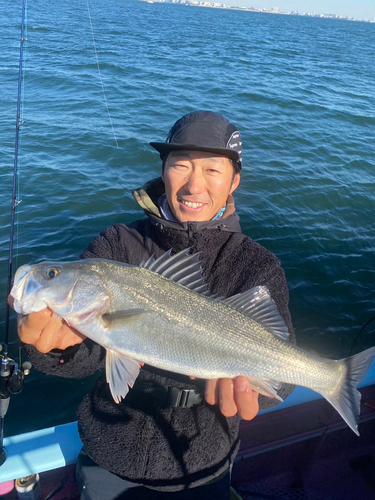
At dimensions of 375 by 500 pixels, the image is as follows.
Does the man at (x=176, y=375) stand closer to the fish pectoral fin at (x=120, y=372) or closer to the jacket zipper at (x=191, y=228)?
the jacket zipper at (x=191, y=228)

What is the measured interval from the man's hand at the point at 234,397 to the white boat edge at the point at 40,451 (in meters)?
1.69

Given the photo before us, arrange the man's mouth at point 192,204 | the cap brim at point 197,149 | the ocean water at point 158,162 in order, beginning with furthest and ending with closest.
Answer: the ocean water at point 158,162 < the man's mouth at point 192,204 < the cap brim at point 197,149

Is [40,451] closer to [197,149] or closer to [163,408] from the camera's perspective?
[163,408]

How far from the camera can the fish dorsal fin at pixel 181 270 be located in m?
2.85

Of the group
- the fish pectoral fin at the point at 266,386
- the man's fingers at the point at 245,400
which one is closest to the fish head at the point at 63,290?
the man's fingers at the point at 245,400

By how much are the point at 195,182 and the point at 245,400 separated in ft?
6.02

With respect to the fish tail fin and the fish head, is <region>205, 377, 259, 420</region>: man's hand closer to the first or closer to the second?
the fish tail fin

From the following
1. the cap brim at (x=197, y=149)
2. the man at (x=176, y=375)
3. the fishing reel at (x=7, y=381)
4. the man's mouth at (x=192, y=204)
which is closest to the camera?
the man at (x=176, y=375)

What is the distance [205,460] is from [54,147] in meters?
12.6

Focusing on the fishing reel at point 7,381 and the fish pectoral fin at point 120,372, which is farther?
the fishing reel at point 7,381

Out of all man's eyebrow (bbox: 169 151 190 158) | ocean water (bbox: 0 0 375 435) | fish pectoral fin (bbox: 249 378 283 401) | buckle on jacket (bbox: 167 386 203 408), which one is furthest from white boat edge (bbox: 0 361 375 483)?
man's eyebrow (bbox: 169 151 190 158)

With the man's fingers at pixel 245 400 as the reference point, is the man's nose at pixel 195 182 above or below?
above

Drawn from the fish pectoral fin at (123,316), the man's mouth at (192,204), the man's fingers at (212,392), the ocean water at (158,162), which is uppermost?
the man's mouth at (192,204)

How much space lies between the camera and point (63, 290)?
2.75 metres
